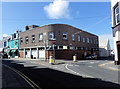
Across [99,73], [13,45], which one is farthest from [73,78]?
[13,45]

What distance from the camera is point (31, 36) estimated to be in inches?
1294

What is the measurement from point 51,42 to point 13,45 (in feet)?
64.8

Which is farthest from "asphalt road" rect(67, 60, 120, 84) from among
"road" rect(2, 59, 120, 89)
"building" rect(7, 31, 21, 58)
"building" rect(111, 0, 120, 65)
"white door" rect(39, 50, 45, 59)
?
"building" rect(7, 31, 21, 58)

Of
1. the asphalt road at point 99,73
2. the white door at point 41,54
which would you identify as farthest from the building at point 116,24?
the white door at point 41,54

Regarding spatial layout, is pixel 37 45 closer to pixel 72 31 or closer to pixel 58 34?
pixel 58 34

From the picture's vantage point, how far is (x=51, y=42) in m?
27.5

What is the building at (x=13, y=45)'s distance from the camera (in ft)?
127

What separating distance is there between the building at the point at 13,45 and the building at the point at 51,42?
2132mm

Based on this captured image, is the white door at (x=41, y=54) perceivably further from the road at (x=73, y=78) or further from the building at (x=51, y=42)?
the road at (x=73, y=78)

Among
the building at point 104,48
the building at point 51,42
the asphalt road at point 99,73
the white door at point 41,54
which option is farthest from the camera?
the building at point 104,48

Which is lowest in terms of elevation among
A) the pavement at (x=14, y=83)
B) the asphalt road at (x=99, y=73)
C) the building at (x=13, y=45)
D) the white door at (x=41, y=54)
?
the asphalt road at (x=99, y=73)

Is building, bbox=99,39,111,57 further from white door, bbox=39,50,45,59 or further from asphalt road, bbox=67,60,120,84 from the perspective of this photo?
asphalt road, bbox=67,60,120,84

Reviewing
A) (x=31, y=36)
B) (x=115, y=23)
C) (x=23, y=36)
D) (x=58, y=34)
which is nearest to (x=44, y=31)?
(x=58, y=34)

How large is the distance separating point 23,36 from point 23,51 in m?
4.84
